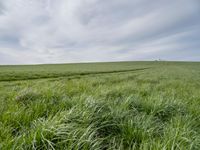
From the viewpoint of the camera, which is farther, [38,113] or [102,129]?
[38,113]

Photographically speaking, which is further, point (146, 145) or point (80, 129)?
point (80, 129)

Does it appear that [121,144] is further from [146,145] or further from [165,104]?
[165,104]

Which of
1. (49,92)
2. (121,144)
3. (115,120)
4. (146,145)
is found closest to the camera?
(146,145)

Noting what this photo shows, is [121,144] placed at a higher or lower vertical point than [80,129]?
lower

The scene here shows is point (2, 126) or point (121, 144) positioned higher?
point (2, 126)

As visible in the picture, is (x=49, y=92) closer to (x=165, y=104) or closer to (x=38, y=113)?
(x=38, y=113)

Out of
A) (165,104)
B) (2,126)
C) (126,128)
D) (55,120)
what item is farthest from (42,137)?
(165,104)

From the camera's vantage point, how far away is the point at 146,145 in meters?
2.39

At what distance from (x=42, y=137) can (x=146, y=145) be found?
4.71ft

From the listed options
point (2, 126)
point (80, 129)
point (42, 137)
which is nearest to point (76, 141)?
point (80, 129)

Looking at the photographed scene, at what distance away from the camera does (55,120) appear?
2861 millimetres

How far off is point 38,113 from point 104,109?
1.39 m

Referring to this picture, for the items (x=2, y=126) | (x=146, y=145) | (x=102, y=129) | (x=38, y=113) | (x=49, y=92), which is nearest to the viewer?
(x=146, y=145)

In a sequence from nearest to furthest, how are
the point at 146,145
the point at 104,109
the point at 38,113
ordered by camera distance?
the point at 146,145 < the point at 38,113 < the point at 104,109
